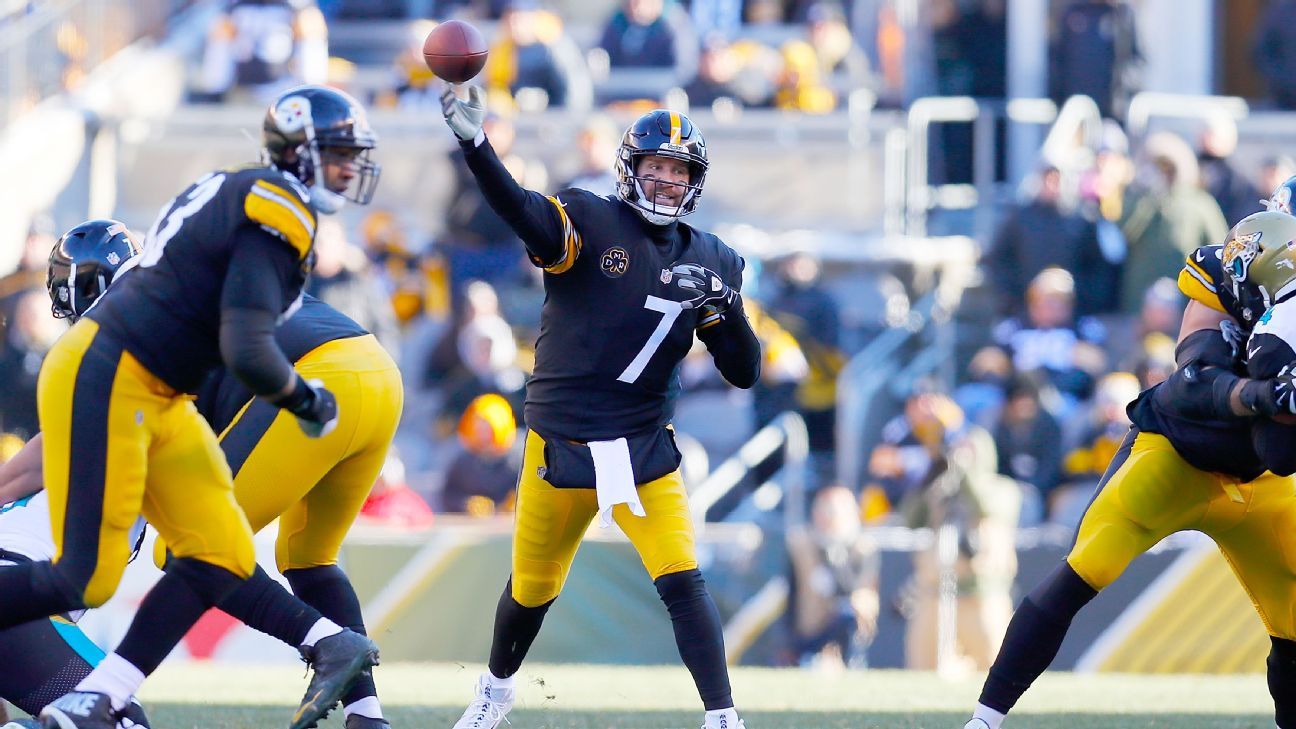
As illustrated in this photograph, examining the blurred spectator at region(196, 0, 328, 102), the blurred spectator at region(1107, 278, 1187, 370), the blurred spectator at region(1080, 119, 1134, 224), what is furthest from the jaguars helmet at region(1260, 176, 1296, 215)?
the blurred spectator at region(196, 0, 328, 102)

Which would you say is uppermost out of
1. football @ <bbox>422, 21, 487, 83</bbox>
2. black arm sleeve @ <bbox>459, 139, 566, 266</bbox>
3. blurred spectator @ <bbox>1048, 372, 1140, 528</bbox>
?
football @ <bbox>422, 21, 487, 83</bbox>

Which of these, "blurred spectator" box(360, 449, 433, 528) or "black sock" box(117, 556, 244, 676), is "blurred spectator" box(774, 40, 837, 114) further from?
"black sock" box(117, 556, 244, 676)

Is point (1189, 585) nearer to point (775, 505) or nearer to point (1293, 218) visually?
point (775, 505)

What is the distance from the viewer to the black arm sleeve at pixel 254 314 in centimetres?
473

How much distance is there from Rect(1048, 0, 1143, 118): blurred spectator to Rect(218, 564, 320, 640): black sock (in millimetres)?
9333

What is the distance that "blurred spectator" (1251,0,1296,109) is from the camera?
1365 cm

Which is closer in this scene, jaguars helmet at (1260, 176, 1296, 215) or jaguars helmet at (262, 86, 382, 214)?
jaguars helmet at (262, 86, 382, 214)

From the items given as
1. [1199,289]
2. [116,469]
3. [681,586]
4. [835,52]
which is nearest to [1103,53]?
[835,52]

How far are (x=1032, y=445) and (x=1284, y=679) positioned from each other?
5271mm

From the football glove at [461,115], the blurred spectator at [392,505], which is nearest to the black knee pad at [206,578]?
→ the football glove at [461,115]

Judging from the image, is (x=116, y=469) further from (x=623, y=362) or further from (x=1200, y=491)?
(x=1200, y=491)

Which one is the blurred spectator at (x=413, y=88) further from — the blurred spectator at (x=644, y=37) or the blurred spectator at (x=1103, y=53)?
the blurred spectator at (x=1103, y=53)

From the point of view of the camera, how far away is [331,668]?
4914mm

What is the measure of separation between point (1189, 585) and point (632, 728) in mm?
4353
